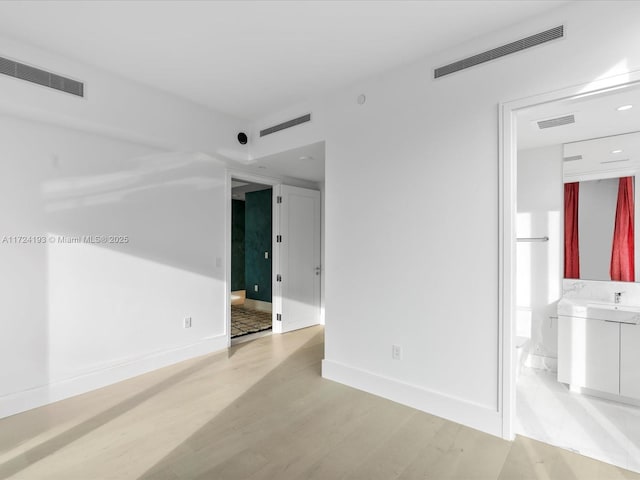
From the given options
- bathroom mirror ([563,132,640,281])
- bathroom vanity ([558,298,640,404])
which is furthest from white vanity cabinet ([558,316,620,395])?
bathroom mirror ([563,132,640,281])

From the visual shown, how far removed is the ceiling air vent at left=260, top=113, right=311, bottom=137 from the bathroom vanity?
10.4 feet

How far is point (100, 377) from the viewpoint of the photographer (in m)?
3.29

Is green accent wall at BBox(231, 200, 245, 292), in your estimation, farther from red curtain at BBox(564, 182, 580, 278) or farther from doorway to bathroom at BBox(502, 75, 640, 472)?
red curtain at BBox(564, 182, 580, 278)

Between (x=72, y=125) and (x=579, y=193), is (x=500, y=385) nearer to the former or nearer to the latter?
(x=579, y=193)

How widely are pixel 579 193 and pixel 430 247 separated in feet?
6.48

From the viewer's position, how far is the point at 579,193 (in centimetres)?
351

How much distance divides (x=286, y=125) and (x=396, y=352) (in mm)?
2730

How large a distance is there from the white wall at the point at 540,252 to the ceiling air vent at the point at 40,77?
447 cm

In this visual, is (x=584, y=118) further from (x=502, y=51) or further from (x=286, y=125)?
(x=286, y=125)

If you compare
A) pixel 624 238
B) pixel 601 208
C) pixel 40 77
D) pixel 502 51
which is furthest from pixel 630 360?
pixel 40 77

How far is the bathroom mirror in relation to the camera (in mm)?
3184

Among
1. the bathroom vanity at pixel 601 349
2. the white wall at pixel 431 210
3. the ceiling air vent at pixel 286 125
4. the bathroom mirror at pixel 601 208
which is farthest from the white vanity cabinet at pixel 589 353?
the ceiling air vent at pixel 286 125

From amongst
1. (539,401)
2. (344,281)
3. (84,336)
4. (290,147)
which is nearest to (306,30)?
(290,147)

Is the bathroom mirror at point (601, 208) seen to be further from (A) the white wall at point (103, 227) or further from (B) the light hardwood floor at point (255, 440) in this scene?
(A) the white wall at point (103, 227)
